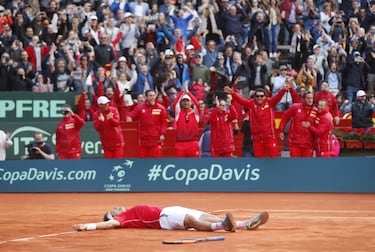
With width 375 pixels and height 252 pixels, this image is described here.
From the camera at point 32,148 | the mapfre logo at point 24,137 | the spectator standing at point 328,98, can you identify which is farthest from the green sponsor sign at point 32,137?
the spectator standing at point 328,98

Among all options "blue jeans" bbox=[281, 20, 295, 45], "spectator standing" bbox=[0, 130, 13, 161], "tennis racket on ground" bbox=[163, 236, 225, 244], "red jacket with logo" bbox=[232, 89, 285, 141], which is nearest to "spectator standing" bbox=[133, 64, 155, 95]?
"spectator standing" bbox=[0, 130, 13, 161]

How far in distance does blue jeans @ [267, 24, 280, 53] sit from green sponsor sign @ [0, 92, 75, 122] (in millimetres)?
6702

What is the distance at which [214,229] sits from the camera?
1448 cm

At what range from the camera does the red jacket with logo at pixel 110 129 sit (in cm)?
2458

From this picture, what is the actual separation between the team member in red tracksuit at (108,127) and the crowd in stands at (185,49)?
9.89ft

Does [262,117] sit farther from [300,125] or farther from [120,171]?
[120,171]

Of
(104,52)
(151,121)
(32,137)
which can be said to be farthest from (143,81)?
(151,121)

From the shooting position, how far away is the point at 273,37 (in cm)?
3156

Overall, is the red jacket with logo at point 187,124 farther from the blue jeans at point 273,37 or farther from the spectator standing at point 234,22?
the blue jeans at point 273,37

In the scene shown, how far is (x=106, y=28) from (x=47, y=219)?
45.4 feet

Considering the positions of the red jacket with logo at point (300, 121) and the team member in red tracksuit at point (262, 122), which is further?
the team member in red tracksuit at point (262, 122)

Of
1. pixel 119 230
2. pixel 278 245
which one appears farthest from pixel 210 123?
pixel 278 245

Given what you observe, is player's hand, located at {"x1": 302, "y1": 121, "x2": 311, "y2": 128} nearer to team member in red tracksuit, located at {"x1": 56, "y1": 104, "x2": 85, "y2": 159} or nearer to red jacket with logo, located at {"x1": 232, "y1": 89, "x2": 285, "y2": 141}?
red jacket with logo, located at {"x1": 232, "y1": 89, "x2": 285, "y2": 141}

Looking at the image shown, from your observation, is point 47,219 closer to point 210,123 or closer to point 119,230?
point 119,230
